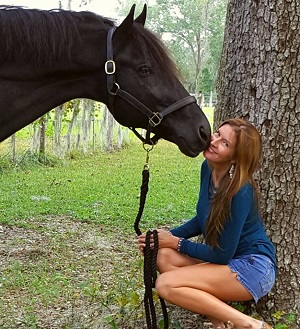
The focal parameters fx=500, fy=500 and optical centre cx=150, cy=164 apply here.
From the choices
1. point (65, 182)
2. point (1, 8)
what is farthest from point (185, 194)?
point (1, 8)

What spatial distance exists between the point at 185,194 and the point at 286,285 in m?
4.76

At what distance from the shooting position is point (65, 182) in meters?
8.25

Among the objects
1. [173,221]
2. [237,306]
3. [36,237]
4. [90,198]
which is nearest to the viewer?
[237,306]

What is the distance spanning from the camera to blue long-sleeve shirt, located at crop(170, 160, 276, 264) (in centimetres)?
232

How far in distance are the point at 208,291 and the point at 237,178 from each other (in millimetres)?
569

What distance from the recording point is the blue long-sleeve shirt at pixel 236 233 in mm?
2320

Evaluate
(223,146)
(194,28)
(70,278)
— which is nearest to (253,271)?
(223,146)

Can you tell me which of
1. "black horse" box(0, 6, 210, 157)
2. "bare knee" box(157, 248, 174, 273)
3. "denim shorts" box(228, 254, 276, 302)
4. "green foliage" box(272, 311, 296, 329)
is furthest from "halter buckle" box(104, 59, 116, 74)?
"green foliage" box(272, 311, 296, 329)

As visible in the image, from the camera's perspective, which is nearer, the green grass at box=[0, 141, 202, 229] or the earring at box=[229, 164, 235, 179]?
the earring at box=[229, 164, 235, 179]

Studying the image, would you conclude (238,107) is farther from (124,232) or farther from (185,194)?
(185,194)

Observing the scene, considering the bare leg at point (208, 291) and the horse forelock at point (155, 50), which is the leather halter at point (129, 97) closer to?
the horse forelock at point (155, 50)

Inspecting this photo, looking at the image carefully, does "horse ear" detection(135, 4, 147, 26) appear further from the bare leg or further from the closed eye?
the bare leg

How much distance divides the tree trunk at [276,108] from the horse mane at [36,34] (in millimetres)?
927

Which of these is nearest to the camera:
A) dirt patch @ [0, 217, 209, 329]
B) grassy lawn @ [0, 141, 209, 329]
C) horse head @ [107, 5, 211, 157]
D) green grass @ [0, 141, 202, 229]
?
horse head @ [107, 5, 211, 157]
